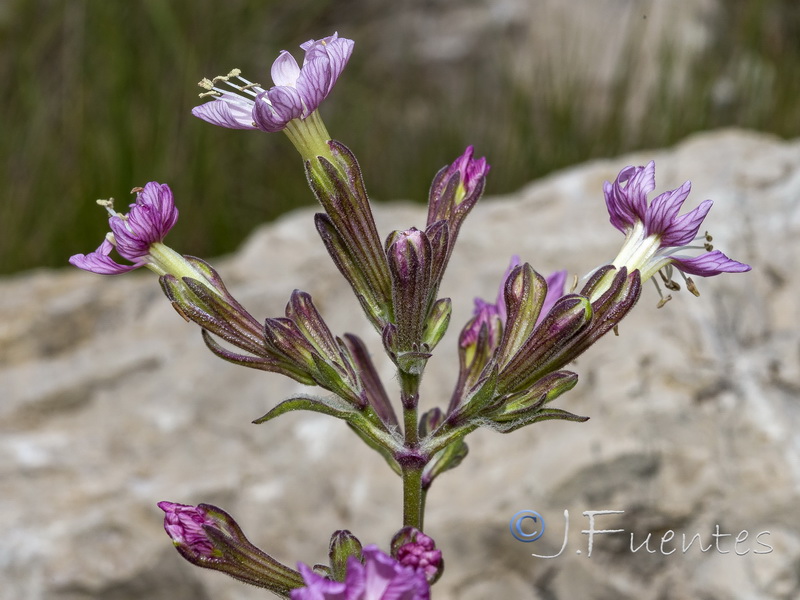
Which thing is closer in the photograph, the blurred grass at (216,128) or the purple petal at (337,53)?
the purple petal at (337,53)


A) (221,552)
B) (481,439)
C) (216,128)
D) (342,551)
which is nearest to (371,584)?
(342,551)

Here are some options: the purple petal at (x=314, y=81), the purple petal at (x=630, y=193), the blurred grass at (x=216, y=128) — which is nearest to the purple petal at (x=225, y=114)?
the purple petal at (x=314, y=81)

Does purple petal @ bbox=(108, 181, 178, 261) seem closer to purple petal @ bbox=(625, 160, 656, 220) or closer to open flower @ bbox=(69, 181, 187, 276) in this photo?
open flower @ bbox=(69, 181, 187, 276)

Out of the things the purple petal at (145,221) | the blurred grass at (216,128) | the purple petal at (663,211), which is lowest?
the purple petal at (663,211)

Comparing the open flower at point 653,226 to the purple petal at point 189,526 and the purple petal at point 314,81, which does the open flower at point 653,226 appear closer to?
the purple petal at point 314,81

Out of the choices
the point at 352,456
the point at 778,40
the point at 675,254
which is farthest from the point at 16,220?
the point at 778,40

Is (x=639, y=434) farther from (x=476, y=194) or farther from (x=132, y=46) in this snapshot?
(x=132, y=46)

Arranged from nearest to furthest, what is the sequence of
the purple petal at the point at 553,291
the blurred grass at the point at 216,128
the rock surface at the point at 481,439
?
the purple petal at the point at 553,291 < the rock surface at the point at 481,439 < the blurred grass at the point at 216,128

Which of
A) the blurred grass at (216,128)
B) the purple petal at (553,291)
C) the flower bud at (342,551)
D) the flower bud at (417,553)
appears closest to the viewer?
the flower bud at (417,553)
